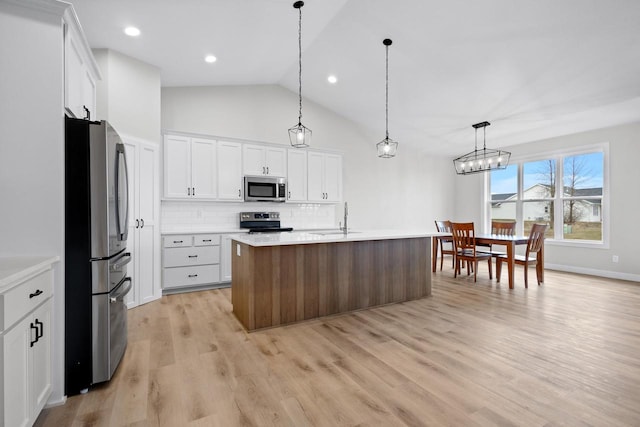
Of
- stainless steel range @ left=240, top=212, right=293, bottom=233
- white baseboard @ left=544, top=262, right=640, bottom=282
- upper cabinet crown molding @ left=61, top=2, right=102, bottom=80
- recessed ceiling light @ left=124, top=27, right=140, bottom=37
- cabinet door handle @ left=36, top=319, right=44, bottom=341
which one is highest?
recessed ceiling light @ left=124, top=27, right=140, bottom=37

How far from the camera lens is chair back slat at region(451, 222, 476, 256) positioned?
4.89m

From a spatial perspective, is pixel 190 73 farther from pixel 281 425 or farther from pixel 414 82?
pixel 281 425

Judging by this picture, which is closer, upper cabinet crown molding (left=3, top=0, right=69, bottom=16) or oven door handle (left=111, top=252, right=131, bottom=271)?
upper cabinet crown molding (left=3, top=0, right=69, bottom=16)

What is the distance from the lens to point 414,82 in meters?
4.75

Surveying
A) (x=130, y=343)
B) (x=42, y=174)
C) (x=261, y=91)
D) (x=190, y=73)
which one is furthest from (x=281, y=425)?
(x=261, y=91)

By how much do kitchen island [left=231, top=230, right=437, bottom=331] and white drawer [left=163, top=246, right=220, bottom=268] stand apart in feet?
4.03

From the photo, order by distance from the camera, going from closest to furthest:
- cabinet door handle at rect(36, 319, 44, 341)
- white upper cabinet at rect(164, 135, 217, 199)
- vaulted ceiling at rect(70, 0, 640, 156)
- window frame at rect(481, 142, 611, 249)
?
1. cabinet door handle at rect(36, 319, 44, 341)
2. vaulted ceiling at rect(70, 0, 640, 156)
3. white upper cabinet at rect(164, 135, 217, 199)
4. window frame at rect(481, 142, 611, 249)

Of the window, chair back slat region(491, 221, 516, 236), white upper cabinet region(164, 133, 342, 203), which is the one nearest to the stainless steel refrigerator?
white upper cabinet region(164, 133, 342, 203)

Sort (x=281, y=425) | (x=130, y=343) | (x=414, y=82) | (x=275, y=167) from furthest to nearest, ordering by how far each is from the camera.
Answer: (x=275, y=167) < (x=414, y=82) < (x=130, y=343) < (x=281, y=425)

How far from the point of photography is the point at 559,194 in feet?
19.7

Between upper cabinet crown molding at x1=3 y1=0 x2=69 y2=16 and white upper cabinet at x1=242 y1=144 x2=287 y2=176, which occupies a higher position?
upper cabinet crown molding at x1=3 y1=0 x2=69 y2=16

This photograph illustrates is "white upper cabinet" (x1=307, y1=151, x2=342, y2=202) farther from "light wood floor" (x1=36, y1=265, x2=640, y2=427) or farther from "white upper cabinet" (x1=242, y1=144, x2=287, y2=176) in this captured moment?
"light wood floor" (x1=36, y1=265, x2=640, y2=427)

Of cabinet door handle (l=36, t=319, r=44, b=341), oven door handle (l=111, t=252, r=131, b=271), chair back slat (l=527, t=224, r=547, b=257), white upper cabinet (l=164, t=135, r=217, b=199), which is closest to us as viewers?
cabinet door handle (l=36, t=319, r=44, b=341)

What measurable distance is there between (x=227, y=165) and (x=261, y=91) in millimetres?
1558
